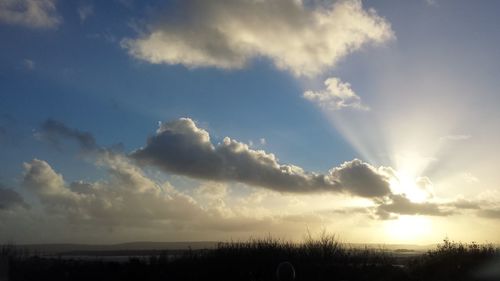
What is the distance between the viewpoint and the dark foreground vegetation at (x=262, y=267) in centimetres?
2934

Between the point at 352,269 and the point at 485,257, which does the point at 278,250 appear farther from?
the point at 485,257

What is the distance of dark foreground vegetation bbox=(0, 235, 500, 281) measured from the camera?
96.3ft

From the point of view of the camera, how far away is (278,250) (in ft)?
123

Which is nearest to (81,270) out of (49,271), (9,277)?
(49,271)

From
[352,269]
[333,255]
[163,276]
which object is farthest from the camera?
[333,255]

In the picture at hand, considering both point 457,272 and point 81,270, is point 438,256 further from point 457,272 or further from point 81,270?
point 81,270

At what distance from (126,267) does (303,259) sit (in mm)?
11096

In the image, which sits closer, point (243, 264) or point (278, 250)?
point (243, 264)

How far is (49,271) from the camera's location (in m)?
32.4

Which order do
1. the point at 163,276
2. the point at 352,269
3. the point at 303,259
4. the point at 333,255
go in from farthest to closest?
the point at 333,255, the point at 303,259, the point at 352,269, the point at 163,276

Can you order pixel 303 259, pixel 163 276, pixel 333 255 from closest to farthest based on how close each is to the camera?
pixel 163 276
pixel 303 259
pixel 333 255

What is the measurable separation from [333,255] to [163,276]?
45.8 ft

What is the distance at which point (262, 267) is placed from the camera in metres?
32.0

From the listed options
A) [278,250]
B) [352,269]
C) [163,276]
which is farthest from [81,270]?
[352,269]
